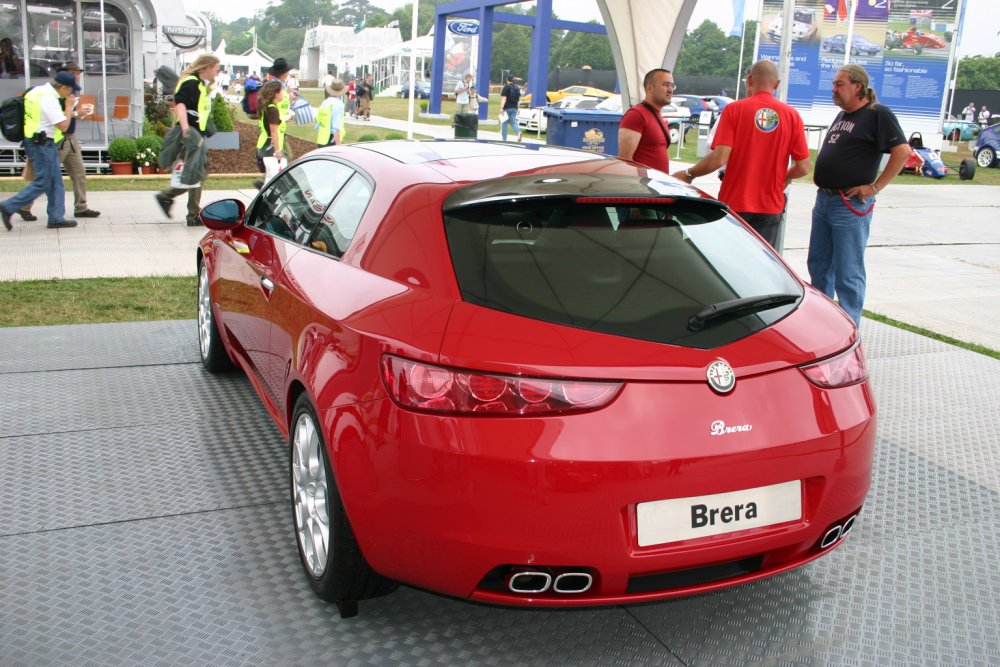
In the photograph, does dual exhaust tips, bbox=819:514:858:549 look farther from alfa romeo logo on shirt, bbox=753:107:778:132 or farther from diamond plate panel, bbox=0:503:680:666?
alfa romeo logo on shirt, bbox=753:107:778:132

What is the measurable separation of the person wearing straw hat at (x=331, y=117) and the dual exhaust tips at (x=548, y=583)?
34.3ft

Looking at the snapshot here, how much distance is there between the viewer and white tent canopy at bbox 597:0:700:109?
32.4 ft

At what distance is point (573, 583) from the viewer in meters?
2.47

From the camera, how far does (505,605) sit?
2.52m

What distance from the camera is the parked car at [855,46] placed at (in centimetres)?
3897

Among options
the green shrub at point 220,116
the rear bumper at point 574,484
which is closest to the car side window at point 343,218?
the rear bumper at point 574,484

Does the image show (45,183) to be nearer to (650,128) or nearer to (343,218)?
(650,128)

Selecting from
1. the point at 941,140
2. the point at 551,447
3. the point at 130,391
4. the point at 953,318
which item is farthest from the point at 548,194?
the point at 941,140

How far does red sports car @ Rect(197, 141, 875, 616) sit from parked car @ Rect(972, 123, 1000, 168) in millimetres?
27393

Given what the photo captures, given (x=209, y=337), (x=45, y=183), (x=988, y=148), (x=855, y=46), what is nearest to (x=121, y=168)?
(x=45, y=183)

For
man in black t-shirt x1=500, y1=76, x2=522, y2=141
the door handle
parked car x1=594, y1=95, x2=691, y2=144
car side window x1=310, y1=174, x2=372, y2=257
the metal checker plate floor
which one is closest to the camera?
the metal checker plate floor

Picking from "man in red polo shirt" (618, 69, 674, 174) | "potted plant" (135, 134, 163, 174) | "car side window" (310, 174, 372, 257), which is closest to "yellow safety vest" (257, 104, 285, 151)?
"potted plant" (135, 134, 163, 174)

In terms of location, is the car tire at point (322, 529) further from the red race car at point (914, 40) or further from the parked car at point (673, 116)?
the red race car at point (914, 40)

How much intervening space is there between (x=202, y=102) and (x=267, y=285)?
287 inches
